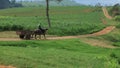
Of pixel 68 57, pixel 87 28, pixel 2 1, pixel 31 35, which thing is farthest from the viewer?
pixel 2 1

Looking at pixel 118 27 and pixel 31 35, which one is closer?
pixel 31 35

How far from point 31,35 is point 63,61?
1412 cm

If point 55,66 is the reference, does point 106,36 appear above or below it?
below

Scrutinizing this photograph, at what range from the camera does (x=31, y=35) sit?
3528cm

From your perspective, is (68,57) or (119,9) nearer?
(68,57)

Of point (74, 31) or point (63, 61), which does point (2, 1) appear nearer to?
point (74, 31)

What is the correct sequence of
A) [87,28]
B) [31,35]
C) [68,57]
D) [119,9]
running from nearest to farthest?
1. [68,57]
2. [31,35]
3. [87,28]
4. [119,9]

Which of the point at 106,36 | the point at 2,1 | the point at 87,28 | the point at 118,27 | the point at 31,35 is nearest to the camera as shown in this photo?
the point at 31,35

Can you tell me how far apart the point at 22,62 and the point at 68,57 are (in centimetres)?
471

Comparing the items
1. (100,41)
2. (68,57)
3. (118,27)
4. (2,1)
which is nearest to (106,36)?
(100,41)

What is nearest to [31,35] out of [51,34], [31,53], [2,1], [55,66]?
[51,34]

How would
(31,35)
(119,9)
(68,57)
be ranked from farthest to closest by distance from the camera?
1. (119,9)
2. (31,35)
3. (68,57)

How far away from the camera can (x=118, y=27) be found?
60.4 m

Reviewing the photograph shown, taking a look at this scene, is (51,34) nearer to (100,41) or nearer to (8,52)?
(100,41)
